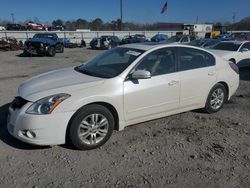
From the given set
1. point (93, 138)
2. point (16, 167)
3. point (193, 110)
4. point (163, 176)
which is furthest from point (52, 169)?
point (193, 110)

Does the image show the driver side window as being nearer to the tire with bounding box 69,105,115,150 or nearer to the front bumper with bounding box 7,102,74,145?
the tire with bounding box 69,105,115,150

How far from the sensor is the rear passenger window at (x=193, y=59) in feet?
16.6

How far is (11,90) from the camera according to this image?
7.87 metres

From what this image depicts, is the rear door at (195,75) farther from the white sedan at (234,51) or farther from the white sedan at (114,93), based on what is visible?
the white sedan at (234,51)

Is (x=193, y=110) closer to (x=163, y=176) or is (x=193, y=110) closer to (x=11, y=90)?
(x=163, y=176)

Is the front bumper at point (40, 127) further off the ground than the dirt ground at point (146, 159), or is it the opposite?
the front bumper at point (40, 127)

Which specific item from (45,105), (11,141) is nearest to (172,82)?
(45,105)

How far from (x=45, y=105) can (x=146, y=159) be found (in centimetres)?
160

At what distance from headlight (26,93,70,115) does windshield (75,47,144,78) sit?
3.01ft

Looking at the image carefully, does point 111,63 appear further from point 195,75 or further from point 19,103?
point 19,103

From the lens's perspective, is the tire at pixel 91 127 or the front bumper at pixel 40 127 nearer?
the front bumper at pixel 40 127

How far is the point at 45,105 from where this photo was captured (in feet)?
12.4

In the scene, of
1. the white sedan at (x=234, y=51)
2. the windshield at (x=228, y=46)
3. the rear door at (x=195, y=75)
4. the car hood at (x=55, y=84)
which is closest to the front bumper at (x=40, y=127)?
the car hood at (x=55, y=84)

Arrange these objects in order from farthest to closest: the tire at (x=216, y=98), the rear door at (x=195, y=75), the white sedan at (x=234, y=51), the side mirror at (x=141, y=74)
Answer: the white sedan at (x=234, y=51) < the tire at (x=216, y=98) < the rear door at (x=195, y=75) < the side mirror at (x=141, y=74)
